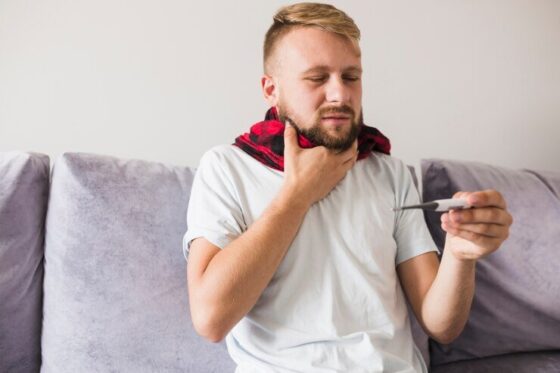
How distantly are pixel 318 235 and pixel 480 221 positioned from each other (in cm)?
30

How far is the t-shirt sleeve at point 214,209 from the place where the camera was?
908 mm

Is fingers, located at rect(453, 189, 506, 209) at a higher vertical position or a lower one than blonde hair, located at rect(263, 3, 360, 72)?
lower

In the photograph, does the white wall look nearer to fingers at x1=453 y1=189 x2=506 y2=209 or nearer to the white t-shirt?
the white t-shirt

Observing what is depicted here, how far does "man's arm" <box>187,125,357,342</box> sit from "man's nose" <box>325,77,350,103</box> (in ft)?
0.52

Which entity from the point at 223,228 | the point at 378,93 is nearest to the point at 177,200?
the point at 223,228

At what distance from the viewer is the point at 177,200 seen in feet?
3.64

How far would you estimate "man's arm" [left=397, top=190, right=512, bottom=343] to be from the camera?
78cm

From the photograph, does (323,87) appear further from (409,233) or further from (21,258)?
(21,258)

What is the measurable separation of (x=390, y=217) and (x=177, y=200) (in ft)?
1.48

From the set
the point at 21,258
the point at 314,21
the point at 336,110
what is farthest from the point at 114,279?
the point at 314,21

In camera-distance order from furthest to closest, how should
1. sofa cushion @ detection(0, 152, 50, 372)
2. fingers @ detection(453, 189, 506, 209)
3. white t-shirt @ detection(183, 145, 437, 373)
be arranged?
sofa cushion @ detection(0, 152, 50, 372)
white t-shirt @ detection(183, 145, 437, 373)
fingers @ detection(453, 189, 506, 209)

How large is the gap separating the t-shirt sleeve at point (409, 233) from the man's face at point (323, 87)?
6.6 inches

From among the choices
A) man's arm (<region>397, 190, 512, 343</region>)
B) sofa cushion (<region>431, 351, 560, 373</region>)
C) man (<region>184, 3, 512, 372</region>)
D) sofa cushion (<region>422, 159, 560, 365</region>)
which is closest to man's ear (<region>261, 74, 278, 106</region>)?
man (<region>184, 3, 512, 372</region>)

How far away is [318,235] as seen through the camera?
0.96 metres
